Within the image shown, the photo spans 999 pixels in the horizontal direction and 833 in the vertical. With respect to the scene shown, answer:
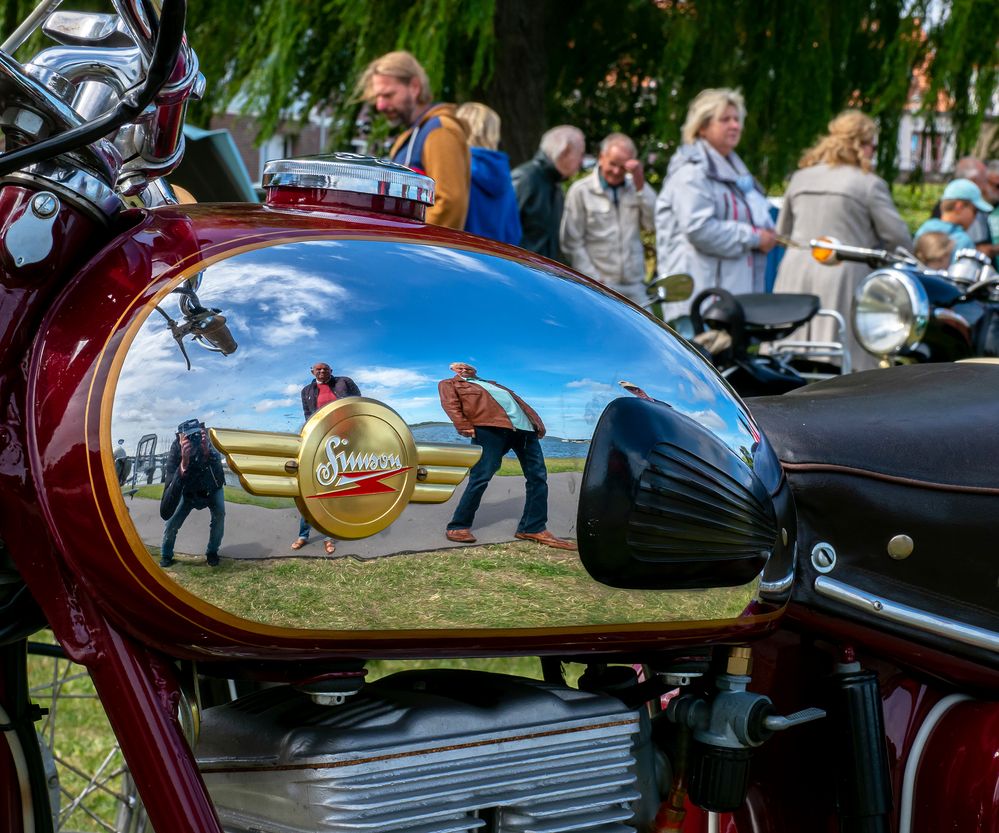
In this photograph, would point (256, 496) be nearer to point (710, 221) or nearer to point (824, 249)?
point (824, 249)

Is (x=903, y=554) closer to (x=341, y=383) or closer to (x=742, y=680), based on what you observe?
(x=742, y=680)

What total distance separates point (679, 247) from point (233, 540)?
4345 mm

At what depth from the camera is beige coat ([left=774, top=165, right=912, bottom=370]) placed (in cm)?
530

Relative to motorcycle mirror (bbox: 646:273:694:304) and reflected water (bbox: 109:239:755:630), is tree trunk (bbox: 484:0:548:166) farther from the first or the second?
reflected water (bbox: 109:239:755:630)

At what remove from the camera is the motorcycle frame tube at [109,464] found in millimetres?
958

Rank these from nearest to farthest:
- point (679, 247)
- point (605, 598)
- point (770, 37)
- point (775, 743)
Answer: point (605, 598), point (775, 743), point (679, 247), point (770, 37)

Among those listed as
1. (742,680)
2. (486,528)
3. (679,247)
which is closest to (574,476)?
(486,528)

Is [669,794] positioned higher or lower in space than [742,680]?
lower

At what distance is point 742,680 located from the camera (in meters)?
1.27

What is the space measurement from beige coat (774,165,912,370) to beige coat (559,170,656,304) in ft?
2.11

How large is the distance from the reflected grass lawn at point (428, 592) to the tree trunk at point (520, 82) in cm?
648

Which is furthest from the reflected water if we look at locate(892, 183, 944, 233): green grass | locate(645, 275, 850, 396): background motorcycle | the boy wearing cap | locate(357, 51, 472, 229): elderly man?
locate(892, 183, 944, 233): green grass

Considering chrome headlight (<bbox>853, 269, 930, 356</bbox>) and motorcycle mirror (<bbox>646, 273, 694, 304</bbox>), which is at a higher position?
motorcycle mirror (<bbox>646, 273, 694, 304</bbox>)

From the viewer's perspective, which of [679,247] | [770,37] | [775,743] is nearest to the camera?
[775,743]
